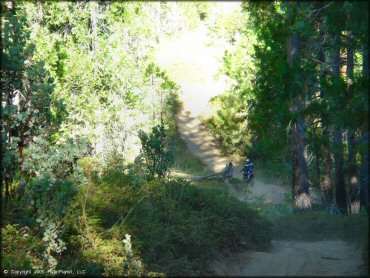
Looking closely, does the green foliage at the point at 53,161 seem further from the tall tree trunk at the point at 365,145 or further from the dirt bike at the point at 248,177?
the dirt bike at the point at 248,177

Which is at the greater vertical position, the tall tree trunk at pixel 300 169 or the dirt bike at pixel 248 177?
the tall tree trunk at pixel 300 169

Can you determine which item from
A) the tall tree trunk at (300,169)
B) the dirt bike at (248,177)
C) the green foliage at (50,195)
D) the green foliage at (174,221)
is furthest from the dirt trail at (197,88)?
the green foliage at (50,195)

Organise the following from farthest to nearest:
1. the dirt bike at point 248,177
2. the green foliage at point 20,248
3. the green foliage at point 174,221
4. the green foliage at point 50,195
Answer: the dirt bike at point 248,177 → the green foliage at point 174,221 → the green foliage at point 50,195 → the green foliage at point 20,248

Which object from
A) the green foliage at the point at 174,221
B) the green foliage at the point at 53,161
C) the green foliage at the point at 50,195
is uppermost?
the green foliage at the point at 53,161

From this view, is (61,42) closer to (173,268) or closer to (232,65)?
(173,268)

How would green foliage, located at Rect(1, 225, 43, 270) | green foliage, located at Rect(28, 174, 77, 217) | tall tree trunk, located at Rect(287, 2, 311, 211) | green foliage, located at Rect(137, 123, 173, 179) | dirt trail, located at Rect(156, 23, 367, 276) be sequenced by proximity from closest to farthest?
green foliage, located at Rect(1, 225, 43, 270) < green foliage, located at Rect(28, 174, 77, 217) < green foliage, located at Rect(137, 123, 173, 179) < tall tree trunk, located at Rect(287, 2, 311, 211) < dirt trail, located at Rect(156, 23, 367, 276)

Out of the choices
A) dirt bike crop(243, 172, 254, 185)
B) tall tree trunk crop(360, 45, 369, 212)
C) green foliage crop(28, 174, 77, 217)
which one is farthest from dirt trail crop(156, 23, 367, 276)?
green foliage crop(28, 174, 77, 217)

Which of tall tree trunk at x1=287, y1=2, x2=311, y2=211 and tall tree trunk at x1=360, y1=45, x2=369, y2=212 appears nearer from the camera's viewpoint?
tall tree trunk at x1=360, y1=45, x2=369, y2=212

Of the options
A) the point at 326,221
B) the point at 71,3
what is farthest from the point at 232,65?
the point at 326,221

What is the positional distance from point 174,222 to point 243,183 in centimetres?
1564

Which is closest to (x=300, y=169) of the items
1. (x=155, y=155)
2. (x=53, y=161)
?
(x=155, y=155)

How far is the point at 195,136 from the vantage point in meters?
35.9

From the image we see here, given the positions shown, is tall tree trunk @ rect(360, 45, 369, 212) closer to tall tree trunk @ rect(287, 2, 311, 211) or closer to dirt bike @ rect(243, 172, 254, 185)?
tall tree trunk @ rect(287, 2, 311, 211)

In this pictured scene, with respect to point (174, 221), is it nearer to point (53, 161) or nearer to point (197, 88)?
point (53, 161)
